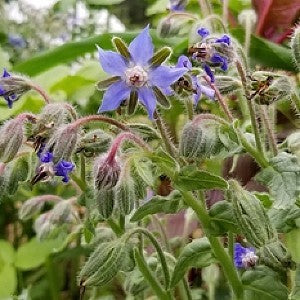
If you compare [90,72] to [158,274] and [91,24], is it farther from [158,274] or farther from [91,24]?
[91,24]

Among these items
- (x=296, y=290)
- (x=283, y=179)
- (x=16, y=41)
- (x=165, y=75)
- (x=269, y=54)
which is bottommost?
(x=296, y=290)

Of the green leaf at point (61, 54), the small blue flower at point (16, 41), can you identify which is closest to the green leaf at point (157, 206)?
the green leaf at point (61, 54)

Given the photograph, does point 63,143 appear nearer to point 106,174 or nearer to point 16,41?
point 106,174

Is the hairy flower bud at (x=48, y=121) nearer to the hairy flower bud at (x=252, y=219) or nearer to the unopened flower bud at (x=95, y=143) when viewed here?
the unopened flower bud at (x=95, y=143)

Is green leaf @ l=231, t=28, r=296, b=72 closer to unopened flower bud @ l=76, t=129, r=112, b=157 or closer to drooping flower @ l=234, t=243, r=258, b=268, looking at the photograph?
drooping flower @ l=234, t=243, r=258, b=268

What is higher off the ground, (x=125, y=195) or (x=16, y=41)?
(x=16, y=41)

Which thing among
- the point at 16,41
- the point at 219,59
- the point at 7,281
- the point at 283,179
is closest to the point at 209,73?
the point at 219,59

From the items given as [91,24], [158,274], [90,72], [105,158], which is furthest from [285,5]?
[91,24]
